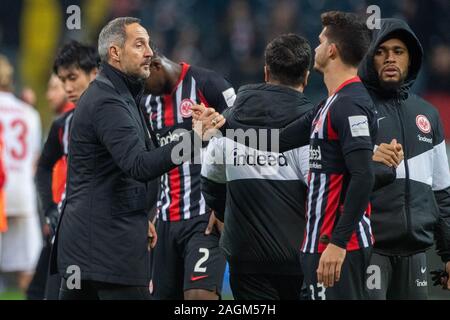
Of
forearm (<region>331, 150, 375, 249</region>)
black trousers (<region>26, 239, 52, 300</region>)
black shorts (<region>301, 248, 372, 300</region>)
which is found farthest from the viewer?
black trousers (<region>26, 239, 52, 300</region>)

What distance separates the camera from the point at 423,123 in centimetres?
577

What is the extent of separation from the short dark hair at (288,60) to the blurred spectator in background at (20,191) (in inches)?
227

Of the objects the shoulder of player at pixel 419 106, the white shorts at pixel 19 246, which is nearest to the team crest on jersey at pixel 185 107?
the shoulder of player at pixel 419 106

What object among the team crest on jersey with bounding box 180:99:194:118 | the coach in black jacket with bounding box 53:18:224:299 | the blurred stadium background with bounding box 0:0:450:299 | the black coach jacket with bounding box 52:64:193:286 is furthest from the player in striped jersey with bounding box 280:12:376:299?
the blurred stadium background with bounding box 0:0:450:299

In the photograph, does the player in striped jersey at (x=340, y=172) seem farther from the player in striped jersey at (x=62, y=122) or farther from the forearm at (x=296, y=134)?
the player in striped jersey at (x=62, y=122)

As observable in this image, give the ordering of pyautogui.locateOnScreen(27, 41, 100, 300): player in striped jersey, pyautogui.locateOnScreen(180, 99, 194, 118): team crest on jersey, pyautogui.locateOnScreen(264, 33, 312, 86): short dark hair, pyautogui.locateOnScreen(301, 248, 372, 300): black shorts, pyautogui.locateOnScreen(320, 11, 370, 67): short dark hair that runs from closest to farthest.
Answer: pyautogui.locateOnScreen(301, 248, 372, 300): black shorts → pyautogui.locateOnScreen(320, 11, 370, 67): short dark hair → pyautogui.locateOnScreen(264, 33, 312, 86): short dark hair → pyautogui.locateOnScreen(180, 99, 194, 118): team crest on jersey → pyautogui.locateOnScreen(27, 41, 100, 300): player in striped jersey

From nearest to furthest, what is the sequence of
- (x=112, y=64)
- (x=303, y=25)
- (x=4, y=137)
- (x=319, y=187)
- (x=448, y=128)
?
1. (x=319, y=187)
2. (x=112, y=64)
3. (x=4, y=137)
4. (x=448, y=128)
5. (x=303, y=25)

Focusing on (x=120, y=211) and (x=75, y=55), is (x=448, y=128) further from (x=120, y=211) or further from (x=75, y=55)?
(x=120, y=211)


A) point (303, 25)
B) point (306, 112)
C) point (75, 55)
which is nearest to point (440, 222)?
point (306, 112)

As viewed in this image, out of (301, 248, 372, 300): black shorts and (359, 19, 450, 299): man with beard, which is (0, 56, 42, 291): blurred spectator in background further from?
(301, 248, 372, 300): black shorts

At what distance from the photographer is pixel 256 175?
19.1ft

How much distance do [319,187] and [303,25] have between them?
9.01 m

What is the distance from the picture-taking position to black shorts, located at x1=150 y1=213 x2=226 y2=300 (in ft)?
21.0

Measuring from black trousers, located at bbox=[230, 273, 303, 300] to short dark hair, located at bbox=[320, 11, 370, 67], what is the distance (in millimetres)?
1390
